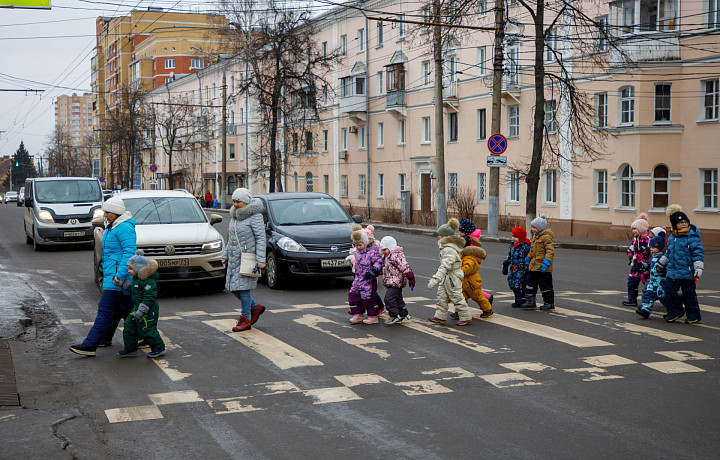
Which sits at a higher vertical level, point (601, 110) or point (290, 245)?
point (601, 110)

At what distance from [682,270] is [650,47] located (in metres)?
19.9

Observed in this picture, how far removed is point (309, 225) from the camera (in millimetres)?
15453

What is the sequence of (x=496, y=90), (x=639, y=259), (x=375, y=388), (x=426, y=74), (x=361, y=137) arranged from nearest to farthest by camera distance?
1. (x=375, y=388)
2. (x=639, y=259)
3. (x=496, y=90)
4. (x=426, y=74)
5. (x=361, y=137)

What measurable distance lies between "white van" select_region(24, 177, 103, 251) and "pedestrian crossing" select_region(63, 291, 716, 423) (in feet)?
41.6

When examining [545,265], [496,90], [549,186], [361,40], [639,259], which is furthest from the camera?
[361,40]

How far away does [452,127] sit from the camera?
42875 mm

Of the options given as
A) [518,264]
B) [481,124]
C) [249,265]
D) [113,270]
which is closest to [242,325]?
[249,265]

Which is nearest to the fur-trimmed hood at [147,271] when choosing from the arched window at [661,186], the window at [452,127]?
the arched window at [661,186]

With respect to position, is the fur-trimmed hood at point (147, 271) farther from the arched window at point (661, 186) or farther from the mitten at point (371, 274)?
the arched window at point (661, 186)

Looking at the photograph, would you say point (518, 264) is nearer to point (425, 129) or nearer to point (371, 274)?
point (371, 274)

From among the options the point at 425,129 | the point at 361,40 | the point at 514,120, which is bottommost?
the point at 514,120

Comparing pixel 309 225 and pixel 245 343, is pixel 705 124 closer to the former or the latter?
pixel 309 225

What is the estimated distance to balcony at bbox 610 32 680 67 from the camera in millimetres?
28406

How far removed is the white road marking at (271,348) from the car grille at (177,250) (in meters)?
2.88
